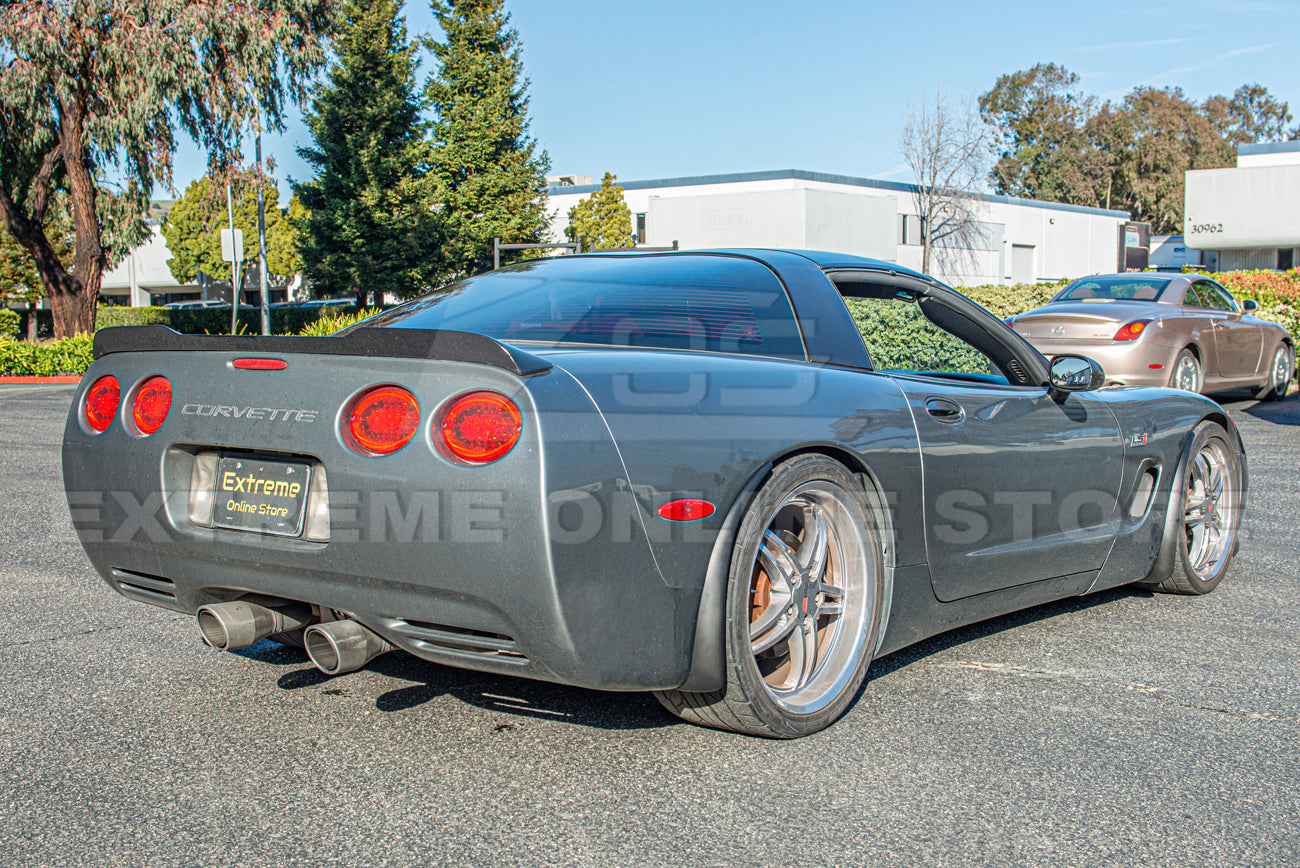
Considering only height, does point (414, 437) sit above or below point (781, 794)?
above

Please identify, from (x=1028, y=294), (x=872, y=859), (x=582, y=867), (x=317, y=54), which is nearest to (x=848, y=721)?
(x=872, y=859)

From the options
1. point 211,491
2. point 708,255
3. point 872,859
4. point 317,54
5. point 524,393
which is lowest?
point 872,859

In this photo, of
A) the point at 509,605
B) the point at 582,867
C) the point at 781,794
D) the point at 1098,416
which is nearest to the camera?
the point at 582,867

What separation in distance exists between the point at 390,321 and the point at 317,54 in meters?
24.3

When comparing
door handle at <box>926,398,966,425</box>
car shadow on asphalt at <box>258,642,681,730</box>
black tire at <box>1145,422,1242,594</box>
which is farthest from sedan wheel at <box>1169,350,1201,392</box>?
car shadow on asphalt at <box>258,642,681,730</box>

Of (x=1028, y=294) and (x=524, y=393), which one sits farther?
(x=1028, y=294)

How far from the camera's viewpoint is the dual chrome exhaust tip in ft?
8.95

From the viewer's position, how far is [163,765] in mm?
2803

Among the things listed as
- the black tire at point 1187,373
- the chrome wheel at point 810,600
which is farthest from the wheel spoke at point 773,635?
the black tire at point 1187,373

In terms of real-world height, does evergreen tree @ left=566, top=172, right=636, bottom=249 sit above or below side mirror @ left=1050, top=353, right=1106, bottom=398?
above

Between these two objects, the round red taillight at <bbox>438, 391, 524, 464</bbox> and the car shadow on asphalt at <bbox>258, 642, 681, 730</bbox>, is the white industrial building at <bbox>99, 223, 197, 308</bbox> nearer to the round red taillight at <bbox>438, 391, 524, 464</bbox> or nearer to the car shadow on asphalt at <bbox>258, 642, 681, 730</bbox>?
the car shadow on asphalt at <bbox>258, 642, 681, 730</bbox>

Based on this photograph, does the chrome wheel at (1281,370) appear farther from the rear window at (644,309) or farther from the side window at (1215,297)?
the rear window at (644,309)

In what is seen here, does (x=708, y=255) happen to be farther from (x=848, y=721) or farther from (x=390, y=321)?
(x=848, y=721)

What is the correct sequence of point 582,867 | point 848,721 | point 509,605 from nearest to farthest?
point 582,867, point 509,605, point 848,721
